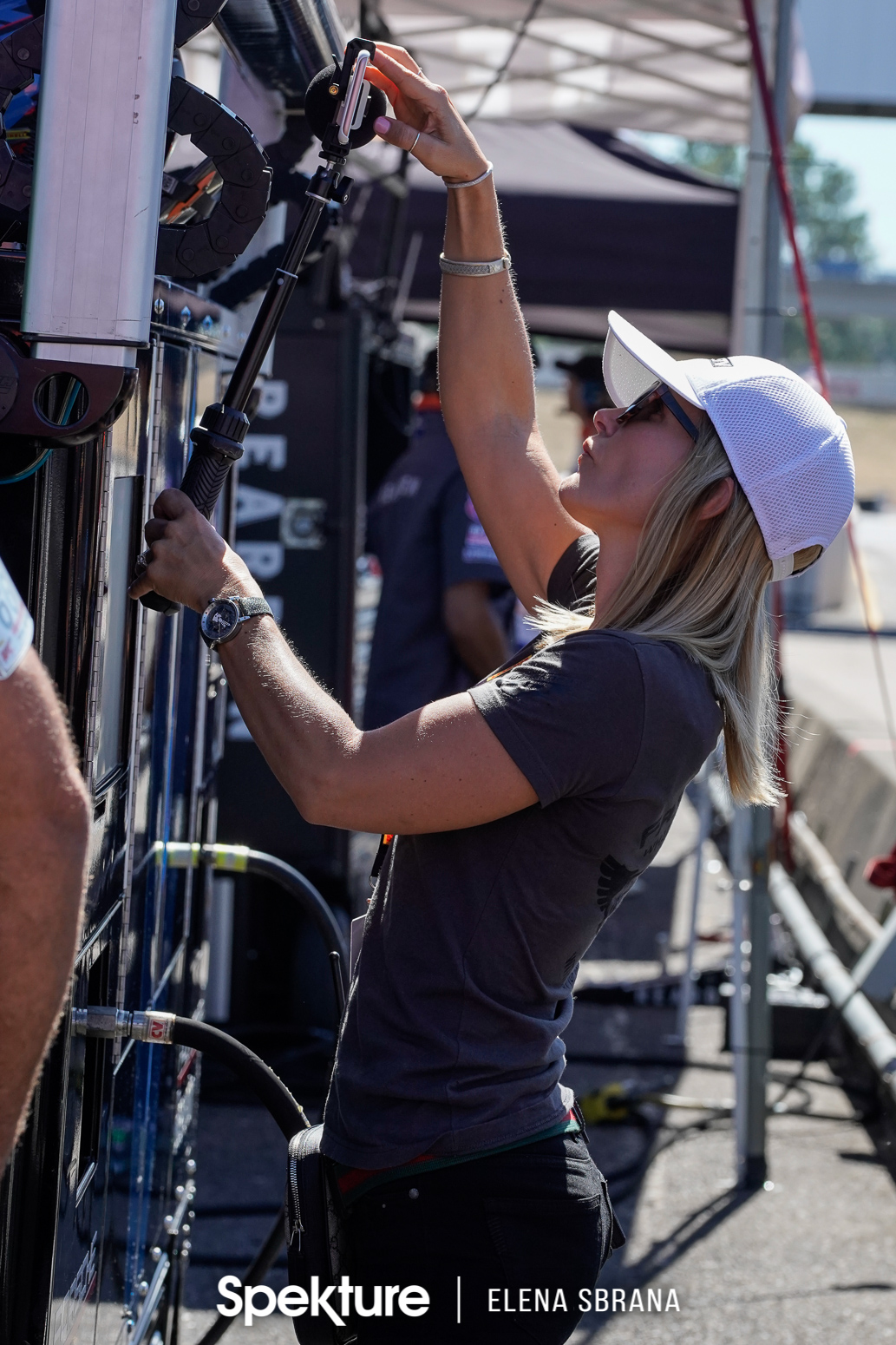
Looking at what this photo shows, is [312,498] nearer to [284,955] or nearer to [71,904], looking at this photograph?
[284,955]

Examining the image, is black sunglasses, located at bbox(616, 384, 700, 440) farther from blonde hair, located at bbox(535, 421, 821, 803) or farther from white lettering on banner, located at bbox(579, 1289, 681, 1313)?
white lettering on banner, located at bbox(579, 1289, 681, 1313)

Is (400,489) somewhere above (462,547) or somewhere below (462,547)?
→ above

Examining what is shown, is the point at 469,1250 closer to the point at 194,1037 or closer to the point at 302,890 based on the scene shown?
the point at 194,1037

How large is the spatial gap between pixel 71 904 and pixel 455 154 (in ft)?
4.06

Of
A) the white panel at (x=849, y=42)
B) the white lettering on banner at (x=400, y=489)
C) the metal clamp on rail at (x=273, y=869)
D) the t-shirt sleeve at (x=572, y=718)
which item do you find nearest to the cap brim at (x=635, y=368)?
the t-shirt sleeve at (x=572, y=718)

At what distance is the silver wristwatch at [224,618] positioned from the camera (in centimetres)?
147

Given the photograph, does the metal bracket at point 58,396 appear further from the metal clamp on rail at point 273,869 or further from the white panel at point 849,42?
the white panel at point 849,42

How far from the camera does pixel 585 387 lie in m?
5.57

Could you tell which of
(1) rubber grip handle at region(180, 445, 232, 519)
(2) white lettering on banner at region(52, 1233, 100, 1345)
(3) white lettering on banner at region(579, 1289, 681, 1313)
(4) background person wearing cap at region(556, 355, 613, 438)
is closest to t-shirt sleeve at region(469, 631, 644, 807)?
(1) rubber grip handle at region(180, 445, 232, 519)

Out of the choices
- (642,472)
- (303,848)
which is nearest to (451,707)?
(642,472)

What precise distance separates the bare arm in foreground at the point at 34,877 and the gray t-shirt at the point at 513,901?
0.52 metres

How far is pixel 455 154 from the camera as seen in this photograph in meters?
1.91

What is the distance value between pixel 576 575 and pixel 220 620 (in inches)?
30.8

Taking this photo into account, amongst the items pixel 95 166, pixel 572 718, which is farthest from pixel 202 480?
pixel 572 718
